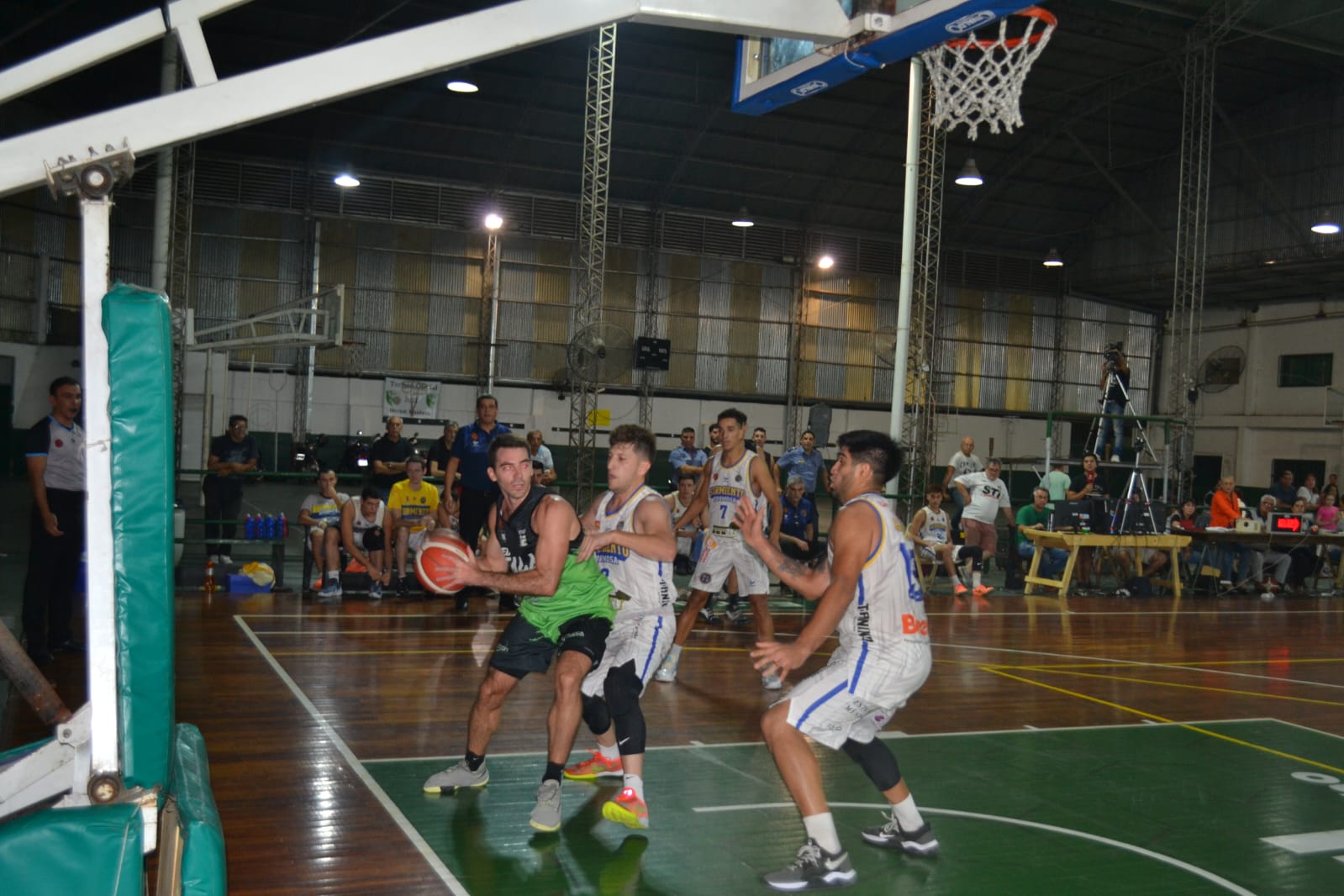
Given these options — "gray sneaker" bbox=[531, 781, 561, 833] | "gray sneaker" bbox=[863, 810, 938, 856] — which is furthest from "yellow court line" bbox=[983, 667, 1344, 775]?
"gray sneaker" bbox=[531, 781, 561, 833]

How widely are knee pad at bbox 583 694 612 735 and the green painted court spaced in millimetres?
356

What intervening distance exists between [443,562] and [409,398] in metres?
23.7

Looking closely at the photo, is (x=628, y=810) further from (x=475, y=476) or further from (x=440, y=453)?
(x=440, y=453)

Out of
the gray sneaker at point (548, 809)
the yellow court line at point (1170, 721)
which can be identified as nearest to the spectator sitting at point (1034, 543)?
the yellow court line at point (1170, 721)

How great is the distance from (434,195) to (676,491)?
56.8 feet

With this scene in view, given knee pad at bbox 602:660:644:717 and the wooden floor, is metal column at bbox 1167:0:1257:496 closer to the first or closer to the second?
the wooden floor

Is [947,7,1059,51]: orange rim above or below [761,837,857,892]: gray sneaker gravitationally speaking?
above

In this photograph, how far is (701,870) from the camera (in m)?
4.59

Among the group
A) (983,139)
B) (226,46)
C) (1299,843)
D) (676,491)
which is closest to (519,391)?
(226,46)

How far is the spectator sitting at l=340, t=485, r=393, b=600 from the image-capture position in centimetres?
1177

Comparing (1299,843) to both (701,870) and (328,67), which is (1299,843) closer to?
(701,870)

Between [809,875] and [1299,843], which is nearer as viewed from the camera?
[809,875]

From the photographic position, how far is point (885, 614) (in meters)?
4.62

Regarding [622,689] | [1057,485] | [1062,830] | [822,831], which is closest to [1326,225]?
[1057,485]
